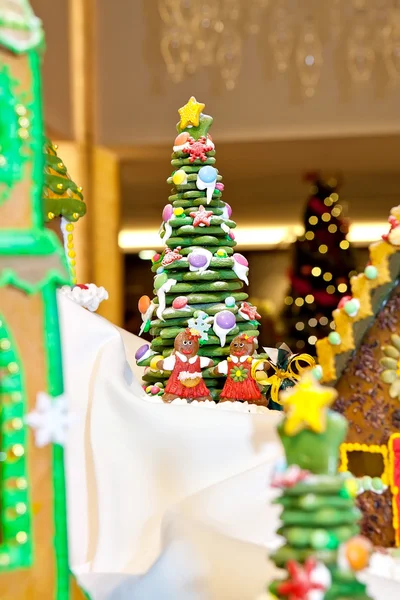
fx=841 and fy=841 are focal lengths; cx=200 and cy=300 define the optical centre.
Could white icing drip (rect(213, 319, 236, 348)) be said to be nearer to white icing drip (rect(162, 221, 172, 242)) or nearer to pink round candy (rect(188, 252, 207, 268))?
pink round candy (rect(188, 252, 207, 268))

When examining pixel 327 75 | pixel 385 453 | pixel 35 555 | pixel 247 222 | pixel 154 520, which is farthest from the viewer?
pixel 247 222

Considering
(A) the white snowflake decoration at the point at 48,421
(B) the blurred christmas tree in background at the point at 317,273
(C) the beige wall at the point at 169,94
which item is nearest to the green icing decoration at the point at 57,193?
(A) the white snowflake decoration at the point at 48,421

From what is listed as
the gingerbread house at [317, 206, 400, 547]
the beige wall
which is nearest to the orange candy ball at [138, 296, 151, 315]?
the gingerbread house at [317, 206, 400, 547]

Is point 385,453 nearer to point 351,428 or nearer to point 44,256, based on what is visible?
point 351,428

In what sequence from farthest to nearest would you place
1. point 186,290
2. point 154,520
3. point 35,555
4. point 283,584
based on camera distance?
1. point 186,290
2. point 154,520
3. point 35,555
4. point 283,584

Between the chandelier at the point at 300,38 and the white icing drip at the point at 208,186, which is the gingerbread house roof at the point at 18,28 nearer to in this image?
the white icing drip at the point at 208,186

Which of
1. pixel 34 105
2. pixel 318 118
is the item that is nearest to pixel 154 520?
pixel 34 105

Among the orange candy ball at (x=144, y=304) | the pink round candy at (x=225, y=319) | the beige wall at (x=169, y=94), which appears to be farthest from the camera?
the beige wall at (x=169, y=94)

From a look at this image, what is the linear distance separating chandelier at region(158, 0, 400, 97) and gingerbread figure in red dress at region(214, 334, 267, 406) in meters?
5.00

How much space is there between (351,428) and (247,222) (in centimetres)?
912

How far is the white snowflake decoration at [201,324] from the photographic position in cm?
282

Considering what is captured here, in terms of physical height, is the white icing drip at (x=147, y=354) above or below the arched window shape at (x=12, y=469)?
above

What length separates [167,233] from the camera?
297 centimetres

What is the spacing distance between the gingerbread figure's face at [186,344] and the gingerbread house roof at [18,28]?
1183 millimetres
